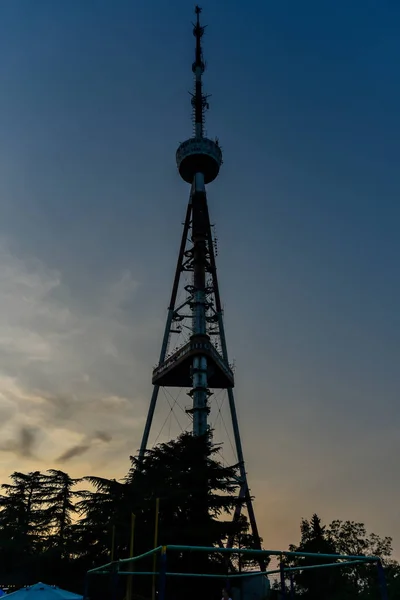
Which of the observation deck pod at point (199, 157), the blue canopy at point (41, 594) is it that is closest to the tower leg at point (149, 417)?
the observation deck pod at point (199, 157)

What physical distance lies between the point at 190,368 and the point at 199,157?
Result: 93.6 feet

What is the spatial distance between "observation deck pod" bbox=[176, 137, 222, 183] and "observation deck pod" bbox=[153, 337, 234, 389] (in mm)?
25994

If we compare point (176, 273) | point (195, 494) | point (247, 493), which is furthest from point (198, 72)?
point (195, 494)

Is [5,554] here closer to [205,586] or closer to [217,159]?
[205,586]

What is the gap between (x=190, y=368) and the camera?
58781 mm

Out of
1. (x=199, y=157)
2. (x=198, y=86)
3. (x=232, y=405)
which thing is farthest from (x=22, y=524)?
(x=198, y=86)

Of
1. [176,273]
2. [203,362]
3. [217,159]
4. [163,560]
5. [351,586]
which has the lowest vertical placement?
[163,560]

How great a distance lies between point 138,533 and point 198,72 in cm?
6633

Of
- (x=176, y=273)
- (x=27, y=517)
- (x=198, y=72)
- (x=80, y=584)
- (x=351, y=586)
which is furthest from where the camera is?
(x=198, y=72)

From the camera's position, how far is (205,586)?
29.6 metres

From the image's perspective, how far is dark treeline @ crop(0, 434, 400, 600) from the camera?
3038 centimetres

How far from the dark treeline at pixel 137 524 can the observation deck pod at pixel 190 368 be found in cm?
1476

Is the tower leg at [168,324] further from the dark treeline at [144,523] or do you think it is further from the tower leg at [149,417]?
the dark treeline at [144,523]

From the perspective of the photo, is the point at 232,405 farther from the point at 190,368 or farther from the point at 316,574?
the point at 316,574
